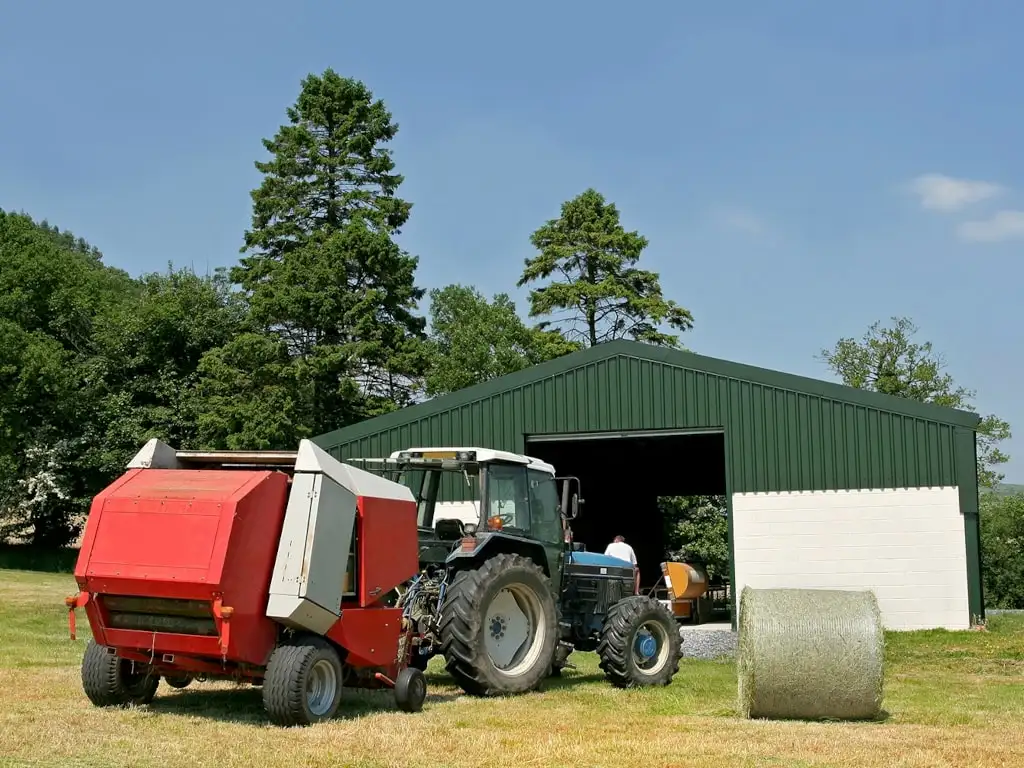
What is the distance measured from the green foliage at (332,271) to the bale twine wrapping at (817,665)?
26735 mm

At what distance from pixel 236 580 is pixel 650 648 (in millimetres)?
5311

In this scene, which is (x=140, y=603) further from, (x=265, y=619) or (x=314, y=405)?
(x=314, y=405)

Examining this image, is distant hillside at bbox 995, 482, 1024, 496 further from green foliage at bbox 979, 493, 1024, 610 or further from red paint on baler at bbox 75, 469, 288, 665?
red paint on baler at bbox 75, 469, 288, 665

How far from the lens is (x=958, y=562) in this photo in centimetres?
1892

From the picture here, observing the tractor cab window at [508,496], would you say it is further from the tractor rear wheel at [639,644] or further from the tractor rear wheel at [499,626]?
the tractor rear wheel at [639,644]

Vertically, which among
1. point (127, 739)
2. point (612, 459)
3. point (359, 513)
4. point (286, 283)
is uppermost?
point (286, 283)

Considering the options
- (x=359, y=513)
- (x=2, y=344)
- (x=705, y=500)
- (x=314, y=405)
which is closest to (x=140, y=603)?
(x=359, y=513)

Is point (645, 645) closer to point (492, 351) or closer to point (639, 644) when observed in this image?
point (639, 644)

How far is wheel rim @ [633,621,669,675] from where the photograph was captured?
12.1m

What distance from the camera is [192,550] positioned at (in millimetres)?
8367

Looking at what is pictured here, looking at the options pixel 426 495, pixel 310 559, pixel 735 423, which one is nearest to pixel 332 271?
pixel 735 423

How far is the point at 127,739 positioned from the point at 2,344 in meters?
31.1

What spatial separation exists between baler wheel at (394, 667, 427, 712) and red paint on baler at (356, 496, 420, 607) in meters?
0.69

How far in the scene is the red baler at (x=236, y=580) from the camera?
8391mm
